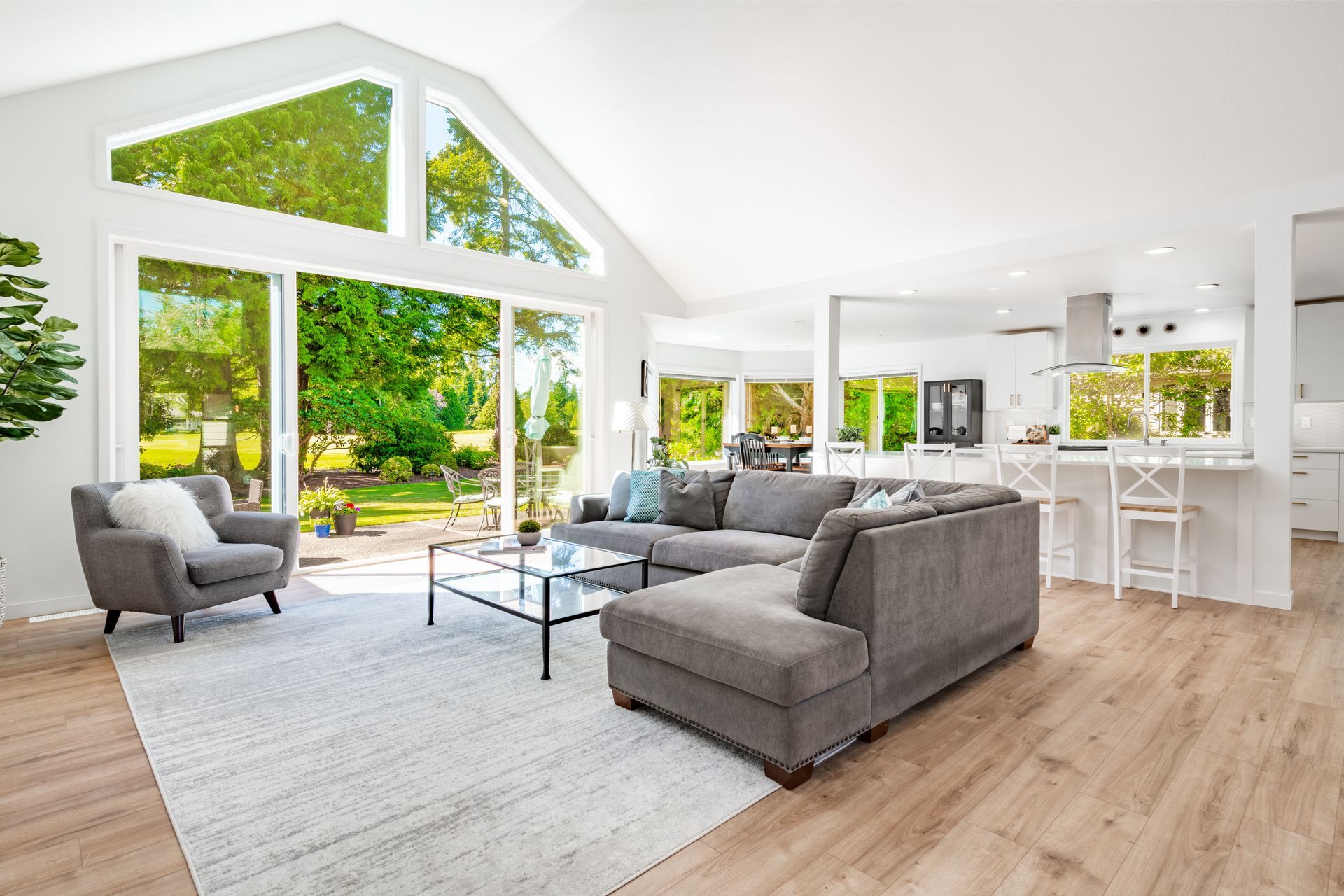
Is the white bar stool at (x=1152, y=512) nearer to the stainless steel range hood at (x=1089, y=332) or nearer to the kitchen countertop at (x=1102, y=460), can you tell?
the kitchen countertop at (x=1102, y=460)

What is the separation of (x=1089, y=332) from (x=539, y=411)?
17.5ft

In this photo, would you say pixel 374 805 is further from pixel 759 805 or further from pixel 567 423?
pixel 567 423

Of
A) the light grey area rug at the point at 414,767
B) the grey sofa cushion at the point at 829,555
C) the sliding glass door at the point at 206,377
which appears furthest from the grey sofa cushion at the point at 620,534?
the sliding glass door at the point at 206,377

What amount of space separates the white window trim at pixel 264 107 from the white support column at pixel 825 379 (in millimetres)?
3755

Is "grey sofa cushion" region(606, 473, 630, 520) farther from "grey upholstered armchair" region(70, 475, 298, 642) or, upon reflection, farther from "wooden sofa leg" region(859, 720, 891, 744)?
"wooden sofa leg" region(859, 720, 891, 744)

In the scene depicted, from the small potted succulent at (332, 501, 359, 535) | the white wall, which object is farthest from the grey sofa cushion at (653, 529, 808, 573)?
the small potted succulent at (332, 501, 359, 535)

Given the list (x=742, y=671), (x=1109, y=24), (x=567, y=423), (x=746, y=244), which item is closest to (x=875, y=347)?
(x=746, y=244)

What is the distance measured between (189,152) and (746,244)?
432cm

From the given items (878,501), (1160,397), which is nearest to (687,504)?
(878,501)

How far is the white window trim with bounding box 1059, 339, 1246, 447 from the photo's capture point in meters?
7.24

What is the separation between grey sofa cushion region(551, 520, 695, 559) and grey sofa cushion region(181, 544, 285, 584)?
173 cm

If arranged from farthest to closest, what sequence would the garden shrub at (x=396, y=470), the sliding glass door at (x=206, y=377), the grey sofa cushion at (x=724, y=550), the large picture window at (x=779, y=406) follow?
the large picture window at (x=779, y=406), the garden shrub at (x=396, y=470), the sliding glass door at (x=206, y=377), the grey sofa cushion at (x=724, y=550)

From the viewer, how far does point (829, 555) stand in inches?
91.7

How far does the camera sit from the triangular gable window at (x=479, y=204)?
5.81 meters
